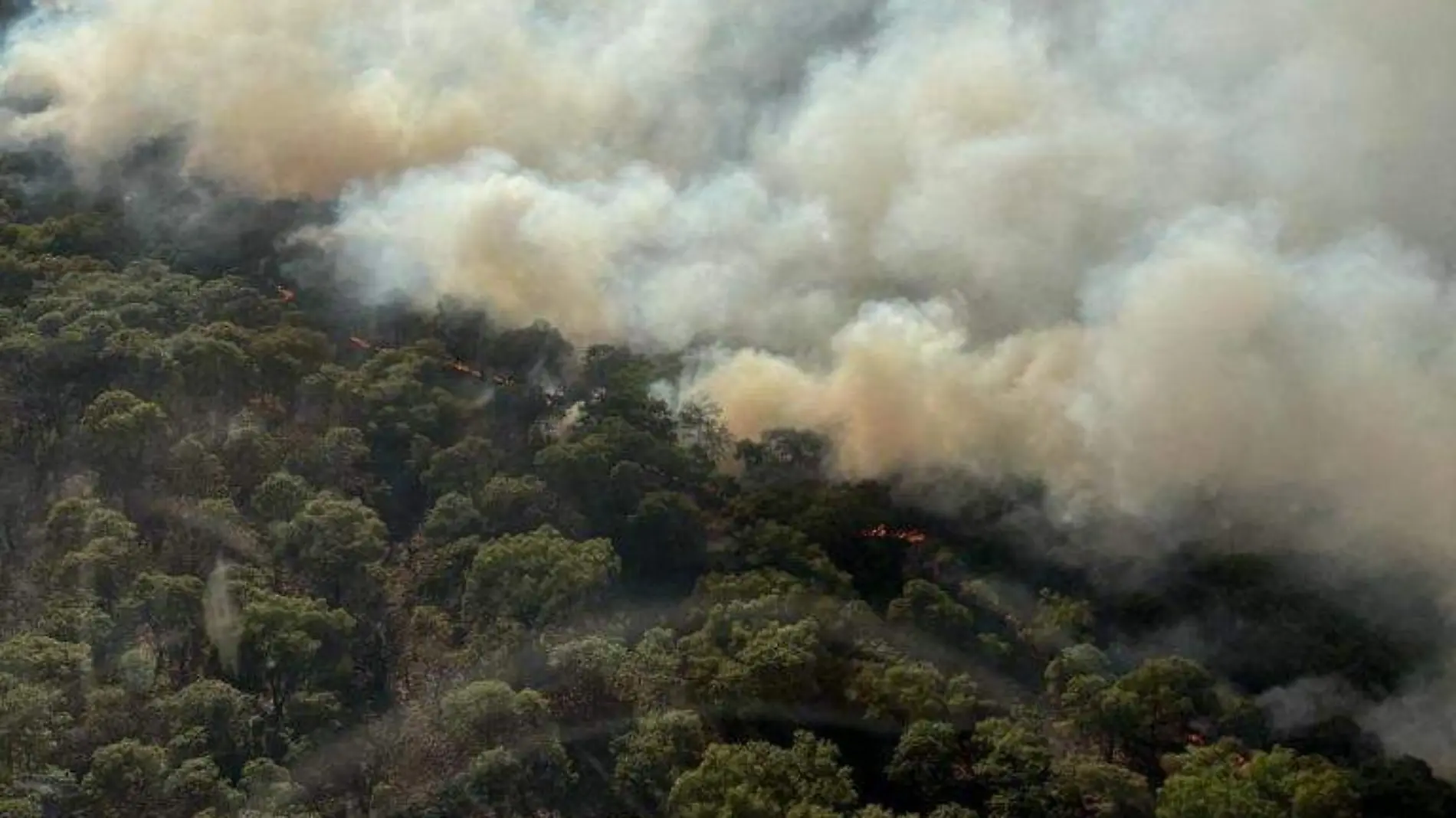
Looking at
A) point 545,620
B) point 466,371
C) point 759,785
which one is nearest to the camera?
point 759,785

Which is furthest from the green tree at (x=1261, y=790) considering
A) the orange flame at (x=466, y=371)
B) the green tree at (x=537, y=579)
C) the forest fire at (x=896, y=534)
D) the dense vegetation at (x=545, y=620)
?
the orange flame at (x=466, y=371)

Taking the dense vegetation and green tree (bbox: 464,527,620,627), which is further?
green tree (bbox: 464,527,620,627)

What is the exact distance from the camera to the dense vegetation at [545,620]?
1753 centimetres

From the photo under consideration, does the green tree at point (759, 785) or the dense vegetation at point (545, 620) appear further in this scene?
the dense vegetation at point (545, 620)

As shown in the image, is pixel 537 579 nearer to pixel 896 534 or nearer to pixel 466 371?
pixel 896 534

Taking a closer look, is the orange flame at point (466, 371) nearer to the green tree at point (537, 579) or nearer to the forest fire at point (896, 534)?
the green tree at point (537, 579)

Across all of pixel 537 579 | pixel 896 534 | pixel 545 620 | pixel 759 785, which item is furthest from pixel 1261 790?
pixel 537 579

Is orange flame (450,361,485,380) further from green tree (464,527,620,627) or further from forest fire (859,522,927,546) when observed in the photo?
forest fire (859,522,927,546)

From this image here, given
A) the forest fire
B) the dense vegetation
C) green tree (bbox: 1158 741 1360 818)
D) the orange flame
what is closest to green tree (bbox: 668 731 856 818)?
the dense vegetation

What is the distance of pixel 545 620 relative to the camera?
20641mm

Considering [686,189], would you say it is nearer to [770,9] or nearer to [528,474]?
[770,9]

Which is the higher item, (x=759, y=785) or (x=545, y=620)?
(x=545, y=620)

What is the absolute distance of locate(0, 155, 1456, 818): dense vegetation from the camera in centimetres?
1753

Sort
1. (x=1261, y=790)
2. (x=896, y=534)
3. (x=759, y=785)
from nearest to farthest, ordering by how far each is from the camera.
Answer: (x=759, y=785) < (x=1261, y=790) < (x=896, y=534)
